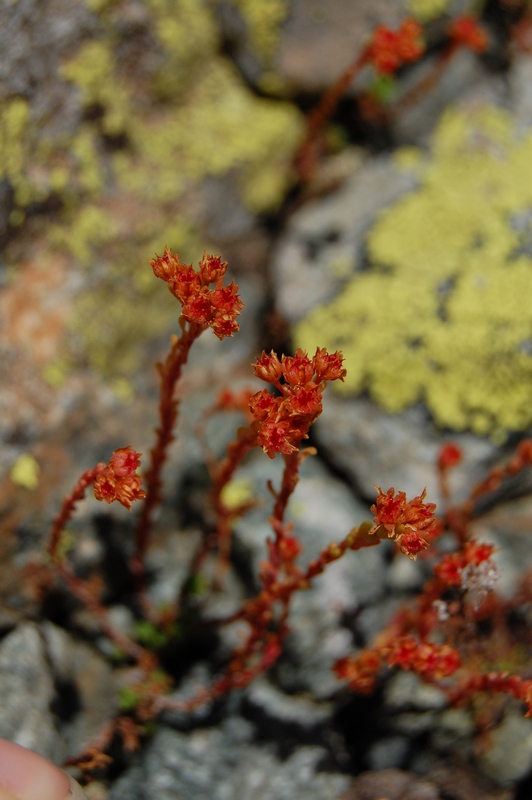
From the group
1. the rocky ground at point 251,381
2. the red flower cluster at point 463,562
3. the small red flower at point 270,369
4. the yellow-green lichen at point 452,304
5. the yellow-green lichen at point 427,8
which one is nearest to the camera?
the small red flower at point 270,369

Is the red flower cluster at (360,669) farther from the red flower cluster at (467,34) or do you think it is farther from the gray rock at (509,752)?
the red flower cluster at (467,34)

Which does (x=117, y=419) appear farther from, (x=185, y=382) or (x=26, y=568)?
(x=26, y=568)

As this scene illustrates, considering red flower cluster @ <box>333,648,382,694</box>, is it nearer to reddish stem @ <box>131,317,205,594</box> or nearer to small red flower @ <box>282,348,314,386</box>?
reddish stem @ <box>131,317,205,594</box>

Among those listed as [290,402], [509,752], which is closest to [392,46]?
[290,402]

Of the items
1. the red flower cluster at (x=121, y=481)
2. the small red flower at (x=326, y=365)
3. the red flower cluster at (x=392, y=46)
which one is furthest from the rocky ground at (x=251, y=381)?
the small red flower at (x=326, y=365)

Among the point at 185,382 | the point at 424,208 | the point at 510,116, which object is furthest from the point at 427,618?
the point at 510,116

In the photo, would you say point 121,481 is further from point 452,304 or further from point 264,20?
point 264,20
